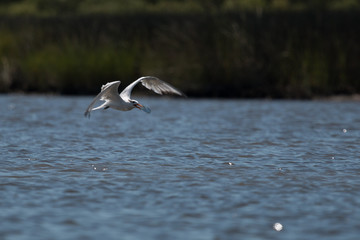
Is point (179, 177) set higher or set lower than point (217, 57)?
lower

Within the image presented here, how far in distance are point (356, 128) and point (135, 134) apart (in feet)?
14.2

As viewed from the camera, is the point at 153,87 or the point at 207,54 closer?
the point at 153,87

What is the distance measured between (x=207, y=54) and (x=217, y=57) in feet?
0.93

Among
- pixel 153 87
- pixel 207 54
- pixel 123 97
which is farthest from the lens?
pixel 207 54

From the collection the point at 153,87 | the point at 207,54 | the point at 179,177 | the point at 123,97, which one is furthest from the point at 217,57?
the point at 179,177

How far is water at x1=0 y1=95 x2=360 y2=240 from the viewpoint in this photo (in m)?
7.03

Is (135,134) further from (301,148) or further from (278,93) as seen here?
(278,93)

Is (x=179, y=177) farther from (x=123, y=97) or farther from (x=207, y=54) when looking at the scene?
(x=207, y=54)

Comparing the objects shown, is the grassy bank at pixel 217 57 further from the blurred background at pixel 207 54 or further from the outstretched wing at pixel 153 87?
the outstretched wing at pixel 153 87

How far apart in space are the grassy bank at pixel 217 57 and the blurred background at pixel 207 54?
0.03 m

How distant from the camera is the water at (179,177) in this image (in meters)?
7.03

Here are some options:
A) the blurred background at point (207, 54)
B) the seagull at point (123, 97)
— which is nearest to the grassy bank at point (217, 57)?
the blurred background at point (207, 54)

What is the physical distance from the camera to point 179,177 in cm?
951

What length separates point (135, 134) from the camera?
14.4 m
